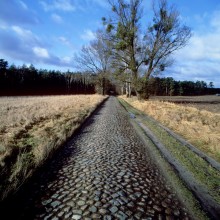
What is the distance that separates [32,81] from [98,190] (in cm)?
7420

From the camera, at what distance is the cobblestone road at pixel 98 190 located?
3.55m

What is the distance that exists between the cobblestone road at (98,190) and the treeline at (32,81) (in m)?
42.0

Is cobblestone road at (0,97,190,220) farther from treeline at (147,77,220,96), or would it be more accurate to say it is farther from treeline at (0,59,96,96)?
treeline at (147,77,220,96)

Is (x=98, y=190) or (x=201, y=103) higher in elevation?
(x=201, y=103)

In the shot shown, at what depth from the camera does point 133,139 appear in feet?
29.1

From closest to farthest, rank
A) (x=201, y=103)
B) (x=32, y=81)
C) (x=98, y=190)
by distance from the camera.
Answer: (x=98, y=190), (x=201, y=103), (x=32, y=81)

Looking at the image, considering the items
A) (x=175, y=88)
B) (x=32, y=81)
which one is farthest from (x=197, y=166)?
(x=175, y=88)

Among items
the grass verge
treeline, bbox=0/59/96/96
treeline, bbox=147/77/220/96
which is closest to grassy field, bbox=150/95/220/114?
the grass verge

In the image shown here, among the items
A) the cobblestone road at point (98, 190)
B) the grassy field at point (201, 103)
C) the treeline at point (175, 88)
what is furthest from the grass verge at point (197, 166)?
the treeline at point (175, 88)

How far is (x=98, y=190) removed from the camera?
4.28 metres

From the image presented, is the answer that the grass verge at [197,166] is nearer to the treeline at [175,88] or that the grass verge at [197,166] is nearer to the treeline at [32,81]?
the treeline at [32,81]

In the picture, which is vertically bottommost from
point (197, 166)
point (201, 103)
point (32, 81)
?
point (197, 166)

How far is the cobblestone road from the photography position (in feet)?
11.6

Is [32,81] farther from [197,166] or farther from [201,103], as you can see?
[197,166]
